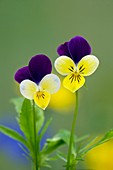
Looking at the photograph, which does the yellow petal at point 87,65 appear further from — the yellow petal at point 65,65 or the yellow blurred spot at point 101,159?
the yellow blurred spot at point 101,159

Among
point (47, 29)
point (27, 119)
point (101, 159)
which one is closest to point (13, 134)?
point (27, 119)

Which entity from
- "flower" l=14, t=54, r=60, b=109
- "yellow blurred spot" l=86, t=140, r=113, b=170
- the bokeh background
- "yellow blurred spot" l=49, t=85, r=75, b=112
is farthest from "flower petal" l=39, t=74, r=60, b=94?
the bokeh background

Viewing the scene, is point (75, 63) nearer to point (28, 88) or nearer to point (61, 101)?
point (28, 88)

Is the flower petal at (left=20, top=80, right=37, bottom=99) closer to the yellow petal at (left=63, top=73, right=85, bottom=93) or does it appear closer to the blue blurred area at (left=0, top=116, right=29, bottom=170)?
the yellow petal at (left=63, top=73, right=85, bottom=93)

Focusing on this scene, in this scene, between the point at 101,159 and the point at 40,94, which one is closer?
the point at 40,94

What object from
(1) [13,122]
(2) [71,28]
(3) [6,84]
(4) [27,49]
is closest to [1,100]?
(3) [6,84]

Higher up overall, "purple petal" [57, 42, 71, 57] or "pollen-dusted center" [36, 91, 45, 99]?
"purple petal" [57, 42, 71, 57]

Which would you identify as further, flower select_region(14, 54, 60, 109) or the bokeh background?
the bokeh background

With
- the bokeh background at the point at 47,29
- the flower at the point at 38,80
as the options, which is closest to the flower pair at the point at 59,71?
the flower at the point at 38,80
